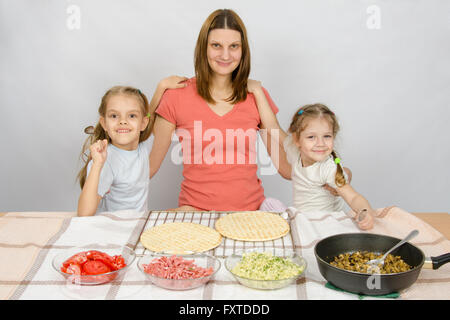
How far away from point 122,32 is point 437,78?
2.14 meters

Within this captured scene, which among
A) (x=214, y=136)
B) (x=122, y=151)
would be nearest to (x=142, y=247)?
(x=122, y=151)

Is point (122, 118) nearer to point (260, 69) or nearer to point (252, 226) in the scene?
point (252, 226)

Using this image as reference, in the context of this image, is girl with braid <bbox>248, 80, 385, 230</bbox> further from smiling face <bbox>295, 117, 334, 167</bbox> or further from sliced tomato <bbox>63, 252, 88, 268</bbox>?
sliced tomato <bbox>63, 252, 88, 268</bbox>

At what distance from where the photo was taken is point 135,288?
1.28 metres

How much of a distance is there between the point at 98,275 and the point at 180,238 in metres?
0.39

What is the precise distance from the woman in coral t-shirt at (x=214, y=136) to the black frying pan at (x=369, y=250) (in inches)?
40.5

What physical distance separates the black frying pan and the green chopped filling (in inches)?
3.4

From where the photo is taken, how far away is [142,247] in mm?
1551

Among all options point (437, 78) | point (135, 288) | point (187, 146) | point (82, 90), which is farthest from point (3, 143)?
point (437, 78)

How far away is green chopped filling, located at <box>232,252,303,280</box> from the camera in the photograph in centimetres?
128

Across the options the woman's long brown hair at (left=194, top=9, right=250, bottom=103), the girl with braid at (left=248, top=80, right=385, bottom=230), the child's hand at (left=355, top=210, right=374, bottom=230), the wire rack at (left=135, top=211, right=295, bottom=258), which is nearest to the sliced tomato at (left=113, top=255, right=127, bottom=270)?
the wire rack at (left=135, top=211, right=295, bottom=258)
